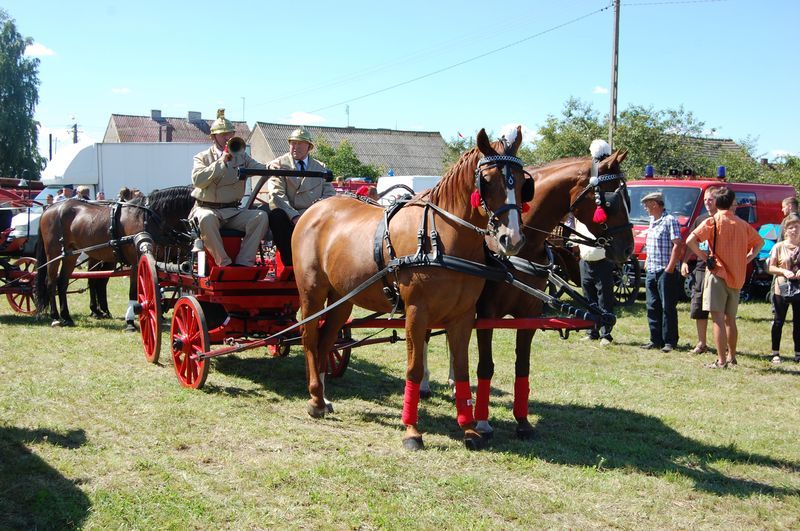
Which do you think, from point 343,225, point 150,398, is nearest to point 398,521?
point 343,225

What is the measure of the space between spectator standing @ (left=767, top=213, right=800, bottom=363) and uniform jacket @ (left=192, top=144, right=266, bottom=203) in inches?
254

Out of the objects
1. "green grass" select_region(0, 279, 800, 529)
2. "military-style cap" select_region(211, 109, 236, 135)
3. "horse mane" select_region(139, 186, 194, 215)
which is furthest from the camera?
"horse mane" select_region(139, 186, 194, 215)

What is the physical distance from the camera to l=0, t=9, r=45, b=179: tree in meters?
46.3

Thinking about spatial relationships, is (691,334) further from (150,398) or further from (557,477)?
(150,398)

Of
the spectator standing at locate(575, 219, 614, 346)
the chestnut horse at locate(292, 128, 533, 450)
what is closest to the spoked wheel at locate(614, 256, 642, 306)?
the spectator standing at locate(575, 219, 614, 346)

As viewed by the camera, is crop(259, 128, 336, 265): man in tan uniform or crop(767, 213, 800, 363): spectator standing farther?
crop(767, 213, 800, 363): spectator standing

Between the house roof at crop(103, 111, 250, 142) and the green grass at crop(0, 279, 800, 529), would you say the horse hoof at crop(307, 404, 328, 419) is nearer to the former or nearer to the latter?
the green grass at crop(0, 279, 800, 529)

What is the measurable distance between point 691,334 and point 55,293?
31.7 feet

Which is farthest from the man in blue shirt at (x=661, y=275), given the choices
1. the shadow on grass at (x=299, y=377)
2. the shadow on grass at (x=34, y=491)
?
the shadow on grass at (x=34, y=491)

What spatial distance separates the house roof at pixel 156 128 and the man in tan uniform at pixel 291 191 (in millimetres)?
49793

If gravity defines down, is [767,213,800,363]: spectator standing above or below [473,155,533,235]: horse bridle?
below

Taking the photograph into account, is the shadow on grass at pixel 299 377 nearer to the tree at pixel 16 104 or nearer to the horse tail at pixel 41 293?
the horse tail at pixel 41 293

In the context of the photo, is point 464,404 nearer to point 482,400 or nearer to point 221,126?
point 482,400

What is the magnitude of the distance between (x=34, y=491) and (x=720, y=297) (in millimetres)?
7502
